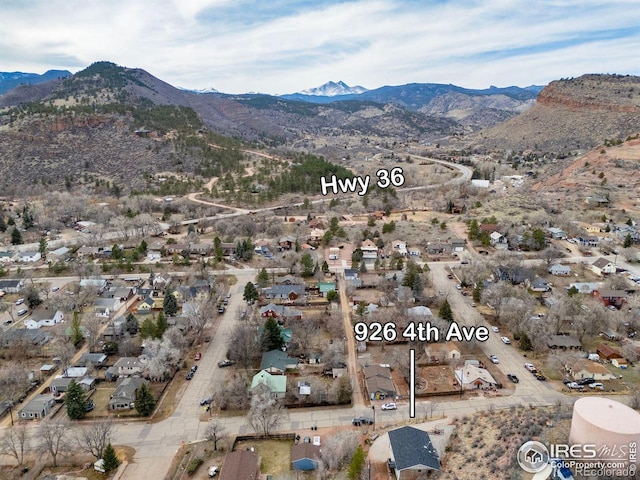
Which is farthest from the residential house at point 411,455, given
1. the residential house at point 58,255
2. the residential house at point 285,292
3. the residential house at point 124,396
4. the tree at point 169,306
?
the residential house at point 58,255

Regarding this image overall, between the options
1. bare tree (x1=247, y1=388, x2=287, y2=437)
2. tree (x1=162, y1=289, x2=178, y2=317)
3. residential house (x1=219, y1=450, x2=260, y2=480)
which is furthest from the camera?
tree (x1=162, y1=289, x2=178, y2=317)

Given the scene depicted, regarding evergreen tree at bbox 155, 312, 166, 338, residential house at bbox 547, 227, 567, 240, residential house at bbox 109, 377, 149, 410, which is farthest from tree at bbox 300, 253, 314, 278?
residential house at bbox 547, 227, 567, 240

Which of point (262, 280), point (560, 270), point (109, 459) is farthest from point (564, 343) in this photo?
point (109, 459)

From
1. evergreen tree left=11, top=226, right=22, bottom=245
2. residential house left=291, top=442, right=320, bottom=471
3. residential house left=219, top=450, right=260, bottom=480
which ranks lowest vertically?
residential house left=291, top=442, right=320, bottom=471

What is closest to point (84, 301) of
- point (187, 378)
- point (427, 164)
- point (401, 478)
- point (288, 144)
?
point (187, 378)

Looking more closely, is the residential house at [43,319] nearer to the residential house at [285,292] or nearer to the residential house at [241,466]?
the residential house at [285,292]

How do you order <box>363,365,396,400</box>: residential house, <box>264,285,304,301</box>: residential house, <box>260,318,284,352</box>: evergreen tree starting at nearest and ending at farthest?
<box>363,365,396,400</box>: residential house, <box>260,318,284,352</box>: evergreen tree, <box>264,285,304,301</box>: residential house

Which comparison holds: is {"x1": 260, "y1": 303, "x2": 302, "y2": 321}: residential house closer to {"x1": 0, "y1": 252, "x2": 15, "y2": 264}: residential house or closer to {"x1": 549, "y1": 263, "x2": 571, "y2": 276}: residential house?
{"x1": 549, "y1": 263, "x2": 571, "y2": 276}: residential house
